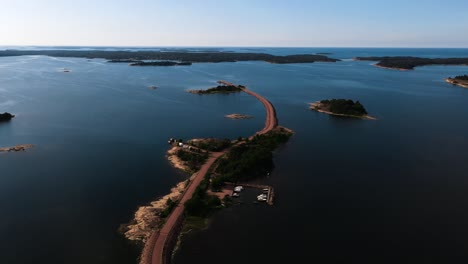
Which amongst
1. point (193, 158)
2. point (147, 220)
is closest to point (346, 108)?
point (193, 158)

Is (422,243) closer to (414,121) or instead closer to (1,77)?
(414,121)

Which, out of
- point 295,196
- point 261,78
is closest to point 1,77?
point 261,78

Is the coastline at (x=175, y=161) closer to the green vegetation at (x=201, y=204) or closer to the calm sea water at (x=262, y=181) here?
the calm sea water at (x=262, y=181)

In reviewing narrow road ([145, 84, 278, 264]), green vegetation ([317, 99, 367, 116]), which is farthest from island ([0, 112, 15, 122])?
green vegetation ([317, 99, 367, 116])

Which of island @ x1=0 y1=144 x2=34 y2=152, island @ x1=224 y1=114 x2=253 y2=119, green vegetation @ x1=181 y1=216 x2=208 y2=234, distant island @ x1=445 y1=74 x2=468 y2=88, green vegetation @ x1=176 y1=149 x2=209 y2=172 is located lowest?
green vegetation @ x1=181 y1=216 x2=208 y2=234

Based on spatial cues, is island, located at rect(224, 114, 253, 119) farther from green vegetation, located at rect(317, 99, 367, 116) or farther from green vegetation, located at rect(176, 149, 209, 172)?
green vegetation, located at rect(176, 149, 209, 172)

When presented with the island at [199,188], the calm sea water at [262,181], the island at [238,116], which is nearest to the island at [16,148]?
the calm sea water at [262,181]
